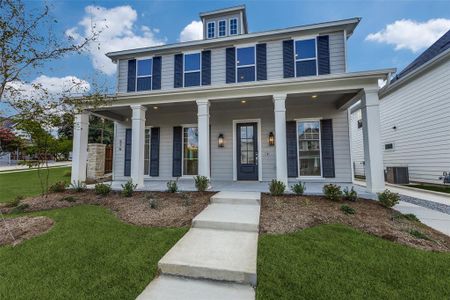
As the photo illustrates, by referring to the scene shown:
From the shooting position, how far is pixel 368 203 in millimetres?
4633

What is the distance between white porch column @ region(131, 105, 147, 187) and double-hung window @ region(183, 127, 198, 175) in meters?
2.11

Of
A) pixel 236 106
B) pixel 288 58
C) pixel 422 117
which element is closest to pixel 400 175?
pixel 422 117

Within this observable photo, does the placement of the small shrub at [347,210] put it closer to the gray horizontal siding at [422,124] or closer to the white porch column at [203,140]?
the white porch column at [203,140]

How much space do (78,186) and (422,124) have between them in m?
12.1

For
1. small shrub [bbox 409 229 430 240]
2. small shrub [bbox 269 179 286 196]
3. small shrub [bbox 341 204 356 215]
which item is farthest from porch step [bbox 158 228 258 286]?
small shrub [bbox 409 229 430 240]

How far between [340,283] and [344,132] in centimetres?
640

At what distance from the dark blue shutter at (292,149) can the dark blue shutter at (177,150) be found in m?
4.25

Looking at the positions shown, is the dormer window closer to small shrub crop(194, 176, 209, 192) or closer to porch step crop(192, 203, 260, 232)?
small shrub crop(194, 176, 209, 192)

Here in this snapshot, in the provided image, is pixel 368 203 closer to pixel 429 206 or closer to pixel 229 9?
pixel 429 206

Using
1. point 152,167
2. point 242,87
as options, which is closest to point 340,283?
point 242,87

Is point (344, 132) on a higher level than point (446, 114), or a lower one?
lower

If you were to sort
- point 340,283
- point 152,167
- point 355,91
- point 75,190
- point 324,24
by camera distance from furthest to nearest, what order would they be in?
point 152,167, point 324,24, point 75,190, point 355,91, point 340,283

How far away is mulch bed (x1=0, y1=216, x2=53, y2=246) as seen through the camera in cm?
320

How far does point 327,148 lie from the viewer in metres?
7.38
